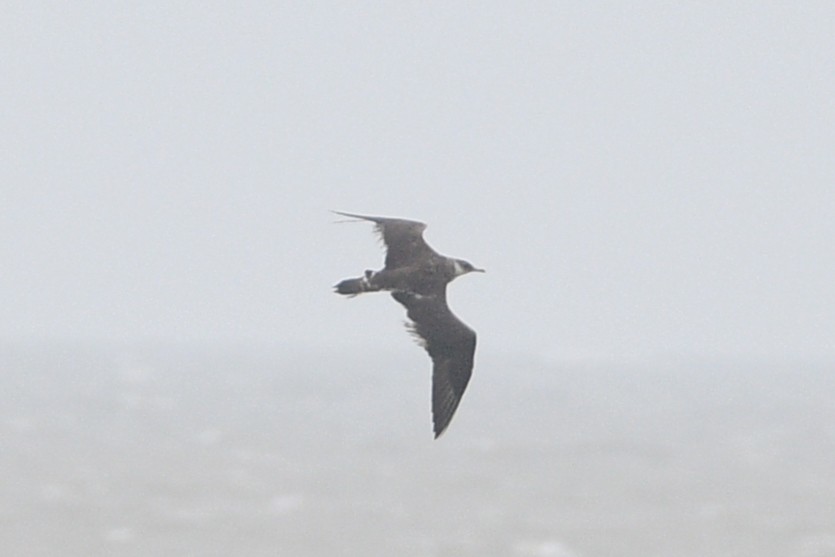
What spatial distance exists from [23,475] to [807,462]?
A: 114ft

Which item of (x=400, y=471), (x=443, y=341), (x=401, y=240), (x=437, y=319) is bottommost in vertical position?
(x=443, y=341)

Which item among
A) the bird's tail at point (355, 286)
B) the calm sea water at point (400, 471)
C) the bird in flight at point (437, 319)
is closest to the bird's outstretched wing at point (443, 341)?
the bird in flight at point (437, 319)

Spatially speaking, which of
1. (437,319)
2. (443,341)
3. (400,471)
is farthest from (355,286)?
(400,471)

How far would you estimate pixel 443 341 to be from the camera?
583 inches

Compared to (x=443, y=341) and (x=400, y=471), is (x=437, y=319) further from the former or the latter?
(x=400, y=471)

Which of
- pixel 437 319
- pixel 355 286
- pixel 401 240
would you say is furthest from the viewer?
pixel 401 240

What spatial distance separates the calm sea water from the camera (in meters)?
51.8

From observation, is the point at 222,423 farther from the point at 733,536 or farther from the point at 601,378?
→ the point at 601,378

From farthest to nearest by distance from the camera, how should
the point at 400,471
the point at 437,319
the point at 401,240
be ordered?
the point at 400,471 < the point at 401,240 < the point at 437,319

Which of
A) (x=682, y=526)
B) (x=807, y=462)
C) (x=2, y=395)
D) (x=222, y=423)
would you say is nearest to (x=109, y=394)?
(x=2, y=395)

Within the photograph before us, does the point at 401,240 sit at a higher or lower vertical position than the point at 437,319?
higher

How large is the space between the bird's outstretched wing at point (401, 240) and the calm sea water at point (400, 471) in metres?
34.6

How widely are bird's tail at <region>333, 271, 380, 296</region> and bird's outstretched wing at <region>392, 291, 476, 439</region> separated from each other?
390 mm

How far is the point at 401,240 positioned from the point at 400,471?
52555mm
